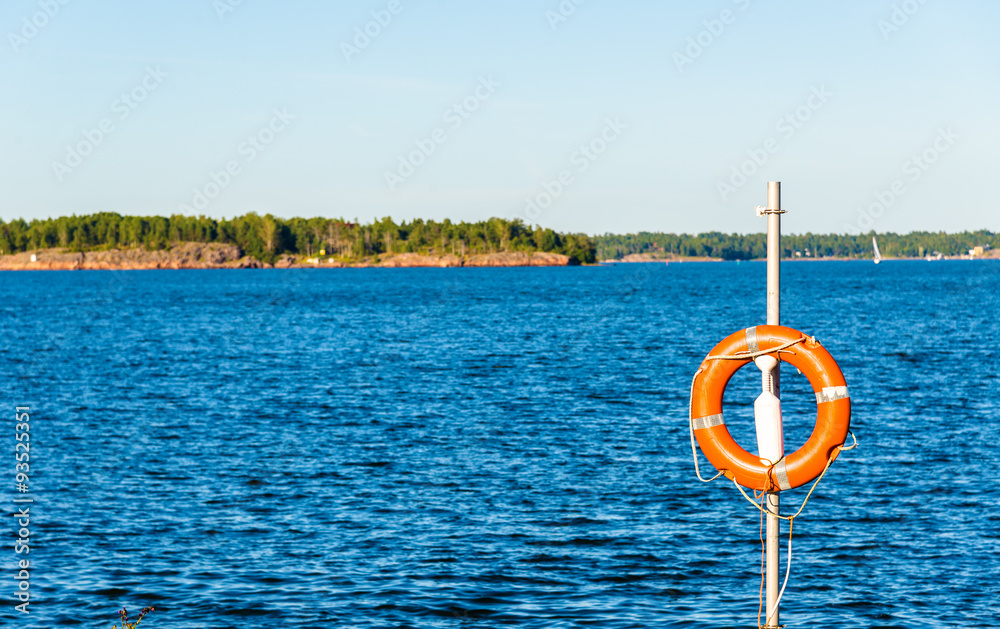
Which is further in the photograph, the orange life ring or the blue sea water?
the blue sea water

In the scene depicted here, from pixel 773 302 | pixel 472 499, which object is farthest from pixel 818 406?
pixel 472 499

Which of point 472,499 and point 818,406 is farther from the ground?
point 818,406

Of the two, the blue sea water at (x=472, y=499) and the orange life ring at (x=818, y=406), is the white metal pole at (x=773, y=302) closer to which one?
the orange life ring at (x=818, y=406)

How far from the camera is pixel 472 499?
711 inches

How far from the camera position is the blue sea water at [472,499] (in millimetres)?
12891

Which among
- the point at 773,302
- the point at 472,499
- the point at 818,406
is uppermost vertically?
the point at 773,302

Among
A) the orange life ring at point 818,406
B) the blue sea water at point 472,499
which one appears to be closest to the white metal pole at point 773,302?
the orange life ring at point 818,406

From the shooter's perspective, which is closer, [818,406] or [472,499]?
[818,406]

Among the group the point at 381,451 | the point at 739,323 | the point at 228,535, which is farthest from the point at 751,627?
the point at 739,323

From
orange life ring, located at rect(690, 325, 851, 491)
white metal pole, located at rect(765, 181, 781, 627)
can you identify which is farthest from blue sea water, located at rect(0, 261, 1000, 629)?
orange life ring, located at rect(690, 325, 851, 491)

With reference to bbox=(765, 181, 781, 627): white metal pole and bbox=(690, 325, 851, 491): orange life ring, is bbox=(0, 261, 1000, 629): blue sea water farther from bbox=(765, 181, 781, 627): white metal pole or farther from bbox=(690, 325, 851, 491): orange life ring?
bbox=(690, 325, 851, 491): orange life ring

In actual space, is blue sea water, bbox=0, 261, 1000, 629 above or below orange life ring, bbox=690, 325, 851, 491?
below

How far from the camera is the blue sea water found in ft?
42.3

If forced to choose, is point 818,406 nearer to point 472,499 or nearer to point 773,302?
point 773,302
